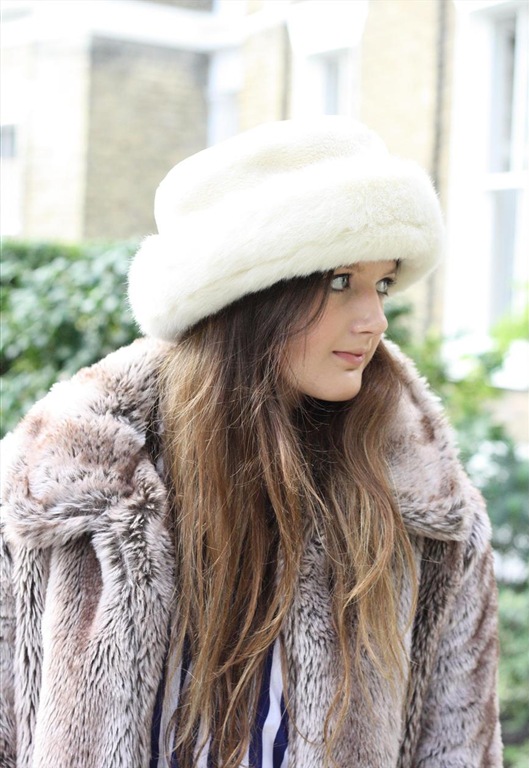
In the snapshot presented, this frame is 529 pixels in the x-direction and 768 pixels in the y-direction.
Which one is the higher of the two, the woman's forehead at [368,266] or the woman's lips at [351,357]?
the woman's forehead at [368,266]

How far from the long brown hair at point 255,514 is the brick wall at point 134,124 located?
41.6 ft

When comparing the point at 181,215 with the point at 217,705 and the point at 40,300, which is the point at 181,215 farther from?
the point at 40,300

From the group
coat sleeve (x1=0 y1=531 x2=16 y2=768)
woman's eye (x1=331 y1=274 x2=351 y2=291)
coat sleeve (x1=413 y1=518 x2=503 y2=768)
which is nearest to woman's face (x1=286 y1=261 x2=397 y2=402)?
woman's eye (x1=331 y1=274 x2=351 y2=291)

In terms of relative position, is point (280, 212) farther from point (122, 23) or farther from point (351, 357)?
point (122, 23)

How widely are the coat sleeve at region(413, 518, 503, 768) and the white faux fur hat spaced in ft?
2.03

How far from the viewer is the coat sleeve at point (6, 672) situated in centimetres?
169

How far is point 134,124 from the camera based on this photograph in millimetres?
14430

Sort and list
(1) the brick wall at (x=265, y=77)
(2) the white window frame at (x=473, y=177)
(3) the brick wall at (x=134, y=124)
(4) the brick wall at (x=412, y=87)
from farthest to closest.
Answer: (3) the brick wall at (x=134, y=124), (1) the brick wall at (x=265, y=77), (4) the brick wall at (x=412, y=87), (2) the white window frame at (x=473, y=177)

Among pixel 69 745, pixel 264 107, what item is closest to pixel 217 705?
pixel 69 745

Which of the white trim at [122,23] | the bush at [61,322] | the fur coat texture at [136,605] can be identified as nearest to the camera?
the fur coat texture at [136,605]

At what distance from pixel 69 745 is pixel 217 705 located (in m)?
0.26

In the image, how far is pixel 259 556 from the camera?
181 centimetres

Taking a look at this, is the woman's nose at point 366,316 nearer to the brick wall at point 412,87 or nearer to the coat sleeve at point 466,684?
the coat sleeve at point 466,684

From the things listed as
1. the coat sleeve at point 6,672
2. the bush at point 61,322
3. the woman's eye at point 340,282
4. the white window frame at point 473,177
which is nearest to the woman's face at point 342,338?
the woman's eye at point 340,282
